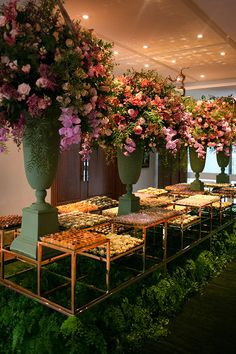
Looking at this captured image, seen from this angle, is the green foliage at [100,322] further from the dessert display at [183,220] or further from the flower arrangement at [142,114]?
the flower arrangement at [142,114]

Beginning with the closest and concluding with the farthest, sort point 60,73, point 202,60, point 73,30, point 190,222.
A: point 60,73
point 73,30
point 190,222
point 202,60


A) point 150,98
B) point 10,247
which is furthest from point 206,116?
point 10,247

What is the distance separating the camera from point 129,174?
3154mm

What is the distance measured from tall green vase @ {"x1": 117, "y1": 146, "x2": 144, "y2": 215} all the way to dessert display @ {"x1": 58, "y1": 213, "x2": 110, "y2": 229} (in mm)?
454

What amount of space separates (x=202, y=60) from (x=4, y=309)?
17.9 feet

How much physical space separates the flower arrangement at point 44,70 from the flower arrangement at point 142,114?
69 centimetres

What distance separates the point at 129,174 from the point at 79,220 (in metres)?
0.78

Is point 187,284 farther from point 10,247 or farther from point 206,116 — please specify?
point 206,116

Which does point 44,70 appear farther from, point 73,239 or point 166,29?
point 166,29

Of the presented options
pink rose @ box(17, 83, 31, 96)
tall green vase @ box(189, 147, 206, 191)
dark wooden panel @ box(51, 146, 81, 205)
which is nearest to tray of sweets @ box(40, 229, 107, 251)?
pink rose @ box(17, 83, 31, 96)

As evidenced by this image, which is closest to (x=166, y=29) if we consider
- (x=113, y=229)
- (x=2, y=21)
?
(x=113, y=229)

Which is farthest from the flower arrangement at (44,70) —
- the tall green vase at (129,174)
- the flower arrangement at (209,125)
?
the flower arrangement at (209,125)

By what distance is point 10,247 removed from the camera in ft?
7.45

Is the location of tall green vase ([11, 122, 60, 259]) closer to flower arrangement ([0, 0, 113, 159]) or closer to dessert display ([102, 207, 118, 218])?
flower arrangement ([0, 0, 113, 159])
